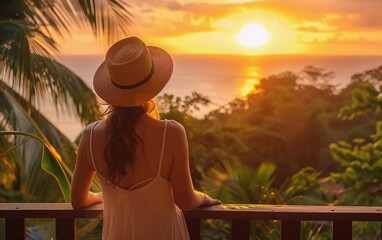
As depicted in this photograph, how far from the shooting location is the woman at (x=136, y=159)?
5.47ft

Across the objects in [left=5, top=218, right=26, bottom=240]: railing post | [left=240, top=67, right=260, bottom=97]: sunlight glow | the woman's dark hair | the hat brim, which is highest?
[left=240, top=67, right=260, bottom=97]: sunlight glow

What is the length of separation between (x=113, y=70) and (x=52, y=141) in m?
4.28

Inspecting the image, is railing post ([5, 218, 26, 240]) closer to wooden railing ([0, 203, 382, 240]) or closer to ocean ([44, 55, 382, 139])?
wooden railing ([0, 203, 382, 240])

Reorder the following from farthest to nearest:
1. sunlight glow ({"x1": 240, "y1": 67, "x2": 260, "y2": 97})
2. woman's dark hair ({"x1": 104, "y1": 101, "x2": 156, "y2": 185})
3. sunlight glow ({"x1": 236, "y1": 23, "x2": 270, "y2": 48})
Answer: sunlight glow ({"x1": 236, "y1": 23, "x2": 270, "y2": 48}) < sunlight glow ({"x1": 240, "y1": 67, "x2": 260, "y2": 97}) < woman's dark hair ({"x1": 104, "y1": 101, "x2": 156, "y2": 185})

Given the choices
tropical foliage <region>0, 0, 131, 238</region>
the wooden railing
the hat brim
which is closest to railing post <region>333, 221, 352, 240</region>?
the wooden railing

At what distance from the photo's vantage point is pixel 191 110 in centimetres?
1124

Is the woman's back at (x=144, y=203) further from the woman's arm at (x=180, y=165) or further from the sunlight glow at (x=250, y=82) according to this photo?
the sunlight glow at (x=250, y=82)

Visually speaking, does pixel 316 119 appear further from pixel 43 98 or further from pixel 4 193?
pixel 43 98

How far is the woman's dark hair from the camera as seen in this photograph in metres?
1.65

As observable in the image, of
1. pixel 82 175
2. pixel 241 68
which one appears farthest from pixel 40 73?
pixel 241 68

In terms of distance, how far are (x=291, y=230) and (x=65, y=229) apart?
61 cm

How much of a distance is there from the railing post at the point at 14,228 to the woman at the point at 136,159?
0.19m

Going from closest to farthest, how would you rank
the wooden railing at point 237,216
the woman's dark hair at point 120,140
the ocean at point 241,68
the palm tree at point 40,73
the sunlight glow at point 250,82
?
1. the woman's dark hair at point 120,140
2. the wooden railing at point 237,216
3. the palm tree at point 40,73
4. the sunlight glow at point 250,82
5. the ocean at point 241,68

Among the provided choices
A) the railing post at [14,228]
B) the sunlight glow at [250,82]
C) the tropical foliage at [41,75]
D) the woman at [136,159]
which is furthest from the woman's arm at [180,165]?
the sunlight glow at [250,82]
